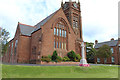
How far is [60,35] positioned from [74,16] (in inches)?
717

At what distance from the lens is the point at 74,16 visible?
160ft

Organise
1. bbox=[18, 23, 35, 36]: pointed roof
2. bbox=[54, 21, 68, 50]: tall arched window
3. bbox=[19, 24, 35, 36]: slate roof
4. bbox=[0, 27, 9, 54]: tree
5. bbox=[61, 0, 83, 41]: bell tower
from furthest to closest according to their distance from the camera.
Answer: bbox=[61, 0, 83, 41]: bell tower, bbox=[19, 24, 35, 36]: slate roof, bbox=[18, 23, 35, 36]: pointed roof, bbox=[54, 21, 68, 50]: tall arched window, bbox=[0, 27, 9, 54]: tree

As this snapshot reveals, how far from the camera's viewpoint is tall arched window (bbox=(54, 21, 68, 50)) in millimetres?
33328

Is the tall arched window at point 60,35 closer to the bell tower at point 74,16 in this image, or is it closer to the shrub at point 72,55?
the shrub at point 72,55

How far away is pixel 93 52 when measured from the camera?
168ft

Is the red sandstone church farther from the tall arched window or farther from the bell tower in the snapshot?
the bell tower

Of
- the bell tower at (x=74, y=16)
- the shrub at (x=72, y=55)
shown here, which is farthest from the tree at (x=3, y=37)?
the bell tower at (x=74, y=16)

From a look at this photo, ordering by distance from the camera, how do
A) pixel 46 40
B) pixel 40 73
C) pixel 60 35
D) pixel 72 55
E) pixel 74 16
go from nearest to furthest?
pixel 40 73
pixel 46 40
pixel 72 55
pixel 60 35
pixel 74 16

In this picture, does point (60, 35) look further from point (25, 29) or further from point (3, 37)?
point (3, 37)

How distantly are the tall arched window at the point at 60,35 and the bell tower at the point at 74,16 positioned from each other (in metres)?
11.1

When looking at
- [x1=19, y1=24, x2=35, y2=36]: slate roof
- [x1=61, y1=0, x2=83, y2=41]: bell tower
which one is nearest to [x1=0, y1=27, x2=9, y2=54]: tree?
[x1=19, y1=24, x2=35, y2=36]: slate roof

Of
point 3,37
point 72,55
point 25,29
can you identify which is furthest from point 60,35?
point 3,37

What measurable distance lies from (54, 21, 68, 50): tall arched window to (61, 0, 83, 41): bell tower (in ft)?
36.5

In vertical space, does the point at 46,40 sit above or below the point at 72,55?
above
